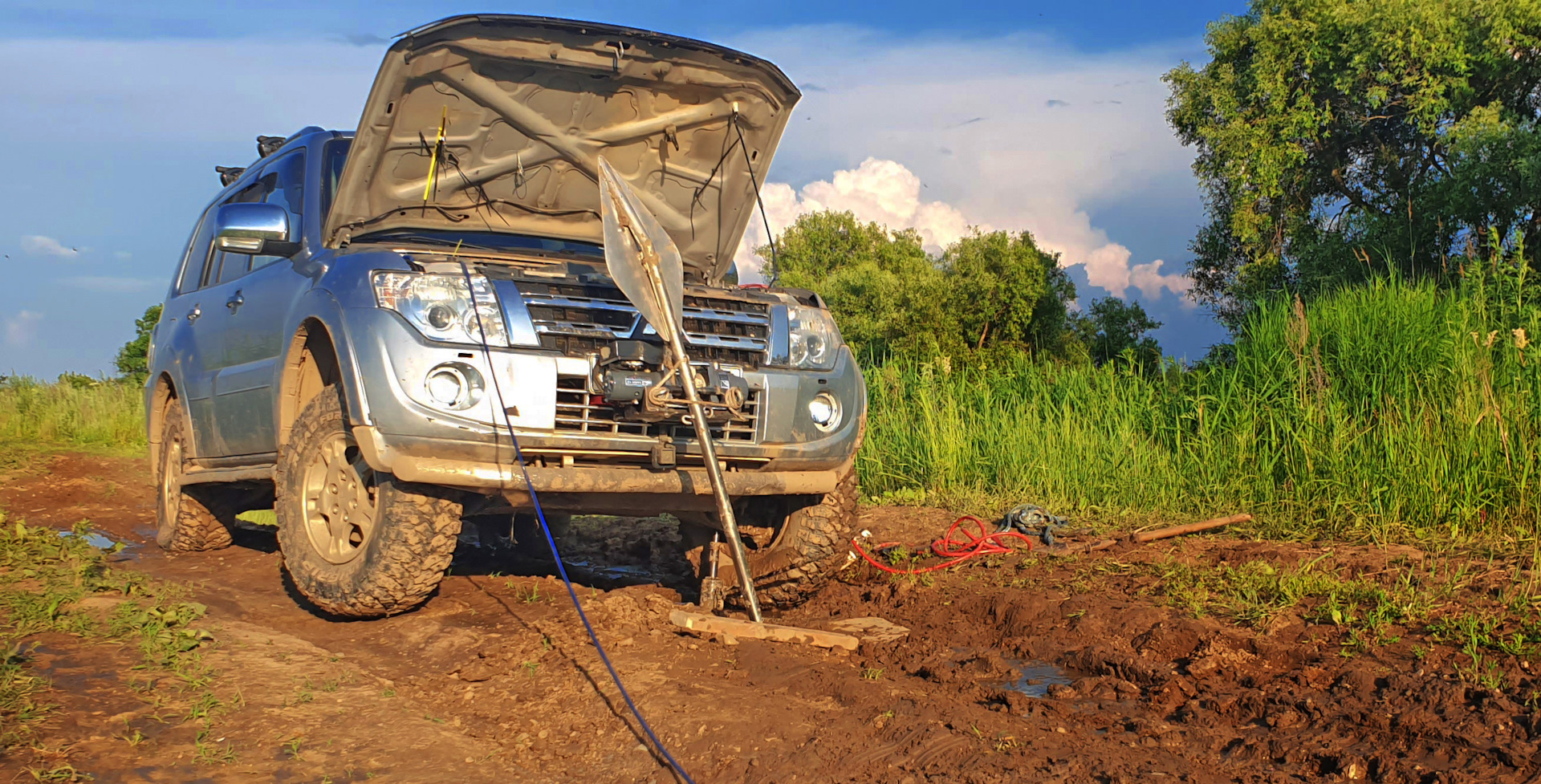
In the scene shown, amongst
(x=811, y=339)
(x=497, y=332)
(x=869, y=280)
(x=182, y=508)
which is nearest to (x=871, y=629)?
(x=811, y=339)

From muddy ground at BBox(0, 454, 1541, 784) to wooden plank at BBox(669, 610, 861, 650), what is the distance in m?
0.05

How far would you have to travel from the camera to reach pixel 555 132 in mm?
5656

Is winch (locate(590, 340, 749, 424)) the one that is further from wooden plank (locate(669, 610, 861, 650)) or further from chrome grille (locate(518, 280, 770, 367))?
wooden plank (locate(669, 610, 861, 650))

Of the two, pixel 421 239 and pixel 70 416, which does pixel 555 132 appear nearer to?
pixel 421 239

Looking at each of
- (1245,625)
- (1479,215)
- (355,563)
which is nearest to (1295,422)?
(1245,625)

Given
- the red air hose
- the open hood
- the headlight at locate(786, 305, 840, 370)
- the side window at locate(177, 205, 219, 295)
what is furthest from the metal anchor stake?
the side window at locate(177, 205, 219, 295)

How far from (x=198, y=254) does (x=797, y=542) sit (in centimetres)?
420

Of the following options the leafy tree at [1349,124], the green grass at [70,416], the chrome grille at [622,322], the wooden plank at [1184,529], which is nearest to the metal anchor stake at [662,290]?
the chrome grille at [622,322]

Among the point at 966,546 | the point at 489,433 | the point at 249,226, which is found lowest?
the point at 966,546

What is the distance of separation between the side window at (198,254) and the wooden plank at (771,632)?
4122 millimetres

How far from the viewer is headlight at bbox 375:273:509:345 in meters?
4.29

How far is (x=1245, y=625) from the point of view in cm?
467

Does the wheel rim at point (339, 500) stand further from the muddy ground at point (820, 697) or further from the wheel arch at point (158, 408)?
the wheel arch at point (158, 408)

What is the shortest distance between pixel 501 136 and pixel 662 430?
189 cm
